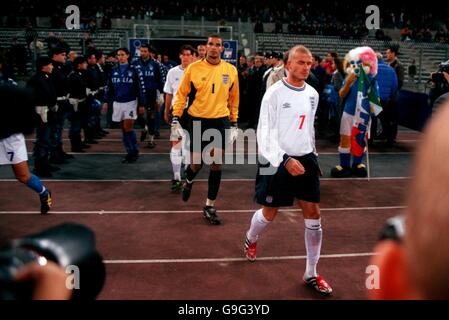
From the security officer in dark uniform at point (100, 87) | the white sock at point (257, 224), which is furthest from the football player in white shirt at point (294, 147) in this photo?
the security officer in dark uniform at point (100, 87)

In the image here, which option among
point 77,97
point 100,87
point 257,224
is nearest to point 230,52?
point 100,87

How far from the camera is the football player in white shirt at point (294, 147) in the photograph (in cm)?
395

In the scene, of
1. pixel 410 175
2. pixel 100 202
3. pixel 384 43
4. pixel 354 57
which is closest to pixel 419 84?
pixel 384 43

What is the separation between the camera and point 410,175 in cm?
68

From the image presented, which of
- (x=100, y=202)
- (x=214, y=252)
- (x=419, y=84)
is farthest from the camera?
(x=419, y=84)

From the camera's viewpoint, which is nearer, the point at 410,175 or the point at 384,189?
the point at 410,175

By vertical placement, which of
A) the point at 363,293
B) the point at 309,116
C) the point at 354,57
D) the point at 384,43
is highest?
the point at 384,43

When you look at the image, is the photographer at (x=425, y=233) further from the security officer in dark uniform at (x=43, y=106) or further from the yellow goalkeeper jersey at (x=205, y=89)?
the security officer in dark uniform at (x=43, y=106)

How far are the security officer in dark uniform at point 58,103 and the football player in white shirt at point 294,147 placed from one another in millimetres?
5244

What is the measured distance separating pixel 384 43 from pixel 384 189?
14500 mm

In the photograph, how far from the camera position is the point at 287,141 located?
13.2ft

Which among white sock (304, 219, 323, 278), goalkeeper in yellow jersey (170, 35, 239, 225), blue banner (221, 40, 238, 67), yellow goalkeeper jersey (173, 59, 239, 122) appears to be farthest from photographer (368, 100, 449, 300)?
blue banner (221, 40, 238, 67)

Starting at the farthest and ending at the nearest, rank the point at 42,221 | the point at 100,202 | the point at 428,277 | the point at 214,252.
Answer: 1. the point at 100,202
2. the point at 42,221
3. the point at 214,252
4. the point at 428,277
